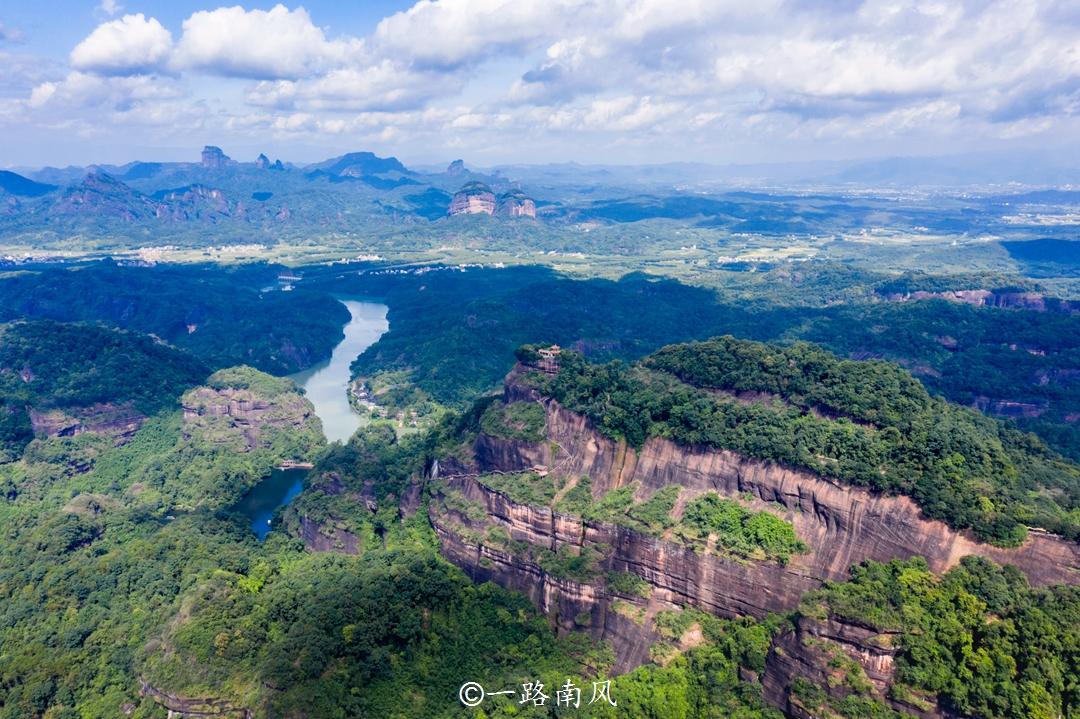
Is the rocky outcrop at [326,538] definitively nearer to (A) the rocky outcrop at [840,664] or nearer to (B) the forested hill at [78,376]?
(A) the rocky outcrop at [840,664]

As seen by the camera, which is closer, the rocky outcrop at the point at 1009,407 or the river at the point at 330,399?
the river at the point at 330,399

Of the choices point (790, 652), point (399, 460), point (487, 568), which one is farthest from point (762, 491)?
point (399, 460)

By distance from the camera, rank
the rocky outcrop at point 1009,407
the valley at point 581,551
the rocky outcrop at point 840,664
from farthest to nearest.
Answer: the rocky outcrop at point 1009,407
the valley at point 581,551
the rocky outcrop at point 840,664

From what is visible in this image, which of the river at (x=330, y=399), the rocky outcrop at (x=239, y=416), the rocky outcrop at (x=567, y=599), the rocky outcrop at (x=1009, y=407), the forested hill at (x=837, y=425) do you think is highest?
the forested hill at (x=837, y=425)

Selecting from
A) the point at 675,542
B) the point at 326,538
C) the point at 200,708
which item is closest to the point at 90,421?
the point at 326,538

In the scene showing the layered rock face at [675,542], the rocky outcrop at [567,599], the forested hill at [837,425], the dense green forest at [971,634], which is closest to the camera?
the dense green forest at [971,634]

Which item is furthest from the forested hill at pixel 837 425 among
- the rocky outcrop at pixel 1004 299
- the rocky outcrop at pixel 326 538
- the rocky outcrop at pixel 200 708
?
the rocky outcrop at pixel 1004 299

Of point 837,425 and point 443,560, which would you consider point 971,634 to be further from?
point 443,560

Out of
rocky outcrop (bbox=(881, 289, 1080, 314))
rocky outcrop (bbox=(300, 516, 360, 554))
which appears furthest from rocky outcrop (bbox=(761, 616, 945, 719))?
rocky outcrop (bbox=(881, 289, 1080, 314))

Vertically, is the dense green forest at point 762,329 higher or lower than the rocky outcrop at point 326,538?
higher
